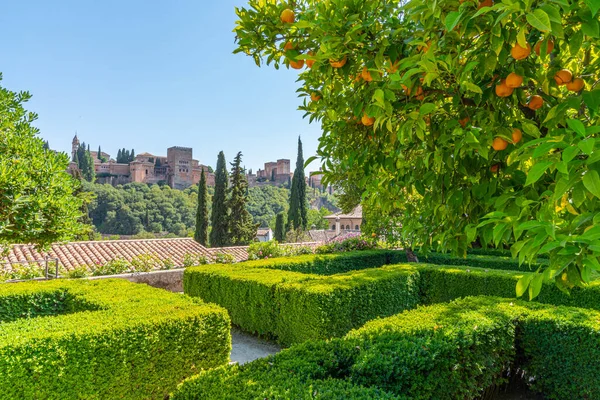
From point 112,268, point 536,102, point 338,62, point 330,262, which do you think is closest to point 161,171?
point 112,268

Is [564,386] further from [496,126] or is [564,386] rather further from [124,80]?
[124,80]

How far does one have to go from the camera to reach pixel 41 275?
26.4ft

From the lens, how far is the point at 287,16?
1.89 metres

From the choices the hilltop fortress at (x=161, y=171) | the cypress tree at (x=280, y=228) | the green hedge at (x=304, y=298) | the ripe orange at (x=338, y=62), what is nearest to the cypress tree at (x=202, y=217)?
the cypress tree at (x=280, y=228)

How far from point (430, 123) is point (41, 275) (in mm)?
9308

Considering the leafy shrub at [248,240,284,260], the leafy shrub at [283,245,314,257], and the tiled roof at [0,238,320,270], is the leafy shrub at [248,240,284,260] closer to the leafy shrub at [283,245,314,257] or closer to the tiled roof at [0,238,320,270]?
the leafy shrub at [283,245,314,257]

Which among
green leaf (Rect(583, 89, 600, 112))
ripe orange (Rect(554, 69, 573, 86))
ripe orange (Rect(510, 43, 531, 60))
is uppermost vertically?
ripe orange (Rect(554, 69, 573, 86))

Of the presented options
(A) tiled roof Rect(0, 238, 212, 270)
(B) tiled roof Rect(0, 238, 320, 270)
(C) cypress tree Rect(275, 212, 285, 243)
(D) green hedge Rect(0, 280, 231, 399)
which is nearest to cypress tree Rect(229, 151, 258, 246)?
(C) cypress tree Rect(275, 212, 285, 243)

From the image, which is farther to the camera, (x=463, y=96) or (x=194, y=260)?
(x=194, y=260)

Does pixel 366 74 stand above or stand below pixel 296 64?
below

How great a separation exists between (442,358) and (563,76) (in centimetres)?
246

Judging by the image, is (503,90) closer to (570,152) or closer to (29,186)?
(570,152)

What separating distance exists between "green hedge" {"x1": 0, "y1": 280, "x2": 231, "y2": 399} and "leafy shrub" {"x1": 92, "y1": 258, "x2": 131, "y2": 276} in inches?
135

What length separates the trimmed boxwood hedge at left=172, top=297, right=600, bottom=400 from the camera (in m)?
2.45
